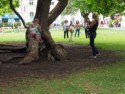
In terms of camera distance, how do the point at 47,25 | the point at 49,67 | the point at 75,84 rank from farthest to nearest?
1. the point at 47,25
2. the point at 49,67
3. the point at 75,84

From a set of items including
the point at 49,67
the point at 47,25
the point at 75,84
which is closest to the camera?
the point at 75,84

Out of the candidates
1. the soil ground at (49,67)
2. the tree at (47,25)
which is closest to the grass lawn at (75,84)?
the soil ground at (49,67)

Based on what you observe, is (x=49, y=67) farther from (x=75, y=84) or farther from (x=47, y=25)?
(x=47, y=25)

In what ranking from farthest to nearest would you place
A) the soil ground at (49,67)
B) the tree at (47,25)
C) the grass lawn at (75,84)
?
the tree at (47,25) < the soil ground at (49,67) < the grass lawn at (75,84)

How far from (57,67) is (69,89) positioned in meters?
4.50

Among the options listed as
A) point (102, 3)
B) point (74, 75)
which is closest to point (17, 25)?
point (102, 3)

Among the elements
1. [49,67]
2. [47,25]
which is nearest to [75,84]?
[49,67]

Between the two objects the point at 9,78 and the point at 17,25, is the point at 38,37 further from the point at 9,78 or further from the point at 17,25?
the point at 17,25

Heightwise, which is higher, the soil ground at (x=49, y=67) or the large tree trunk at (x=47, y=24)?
the large tree trunk at (x=47, y=24)

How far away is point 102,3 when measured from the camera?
1072 inches

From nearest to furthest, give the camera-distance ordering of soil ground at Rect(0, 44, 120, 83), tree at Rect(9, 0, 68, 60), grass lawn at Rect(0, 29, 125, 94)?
grass lawn at Rect(0, 29, 125, 94), soil ground at Rect(0, 44, 120, 83), tree at Rect(9, 0, 68, 60)

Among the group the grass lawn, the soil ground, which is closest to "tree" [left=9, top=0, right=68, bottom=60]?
the soil ground

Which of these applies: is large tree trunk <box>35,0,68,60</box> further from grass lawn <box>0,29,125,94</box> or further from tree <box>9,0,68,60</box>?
grass lawn <box>0,29,125,94</box>

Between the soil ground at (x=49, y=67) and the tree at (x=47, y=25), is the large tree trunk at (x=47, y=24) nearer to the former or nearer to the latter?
the tree at (x=47, y=25)
